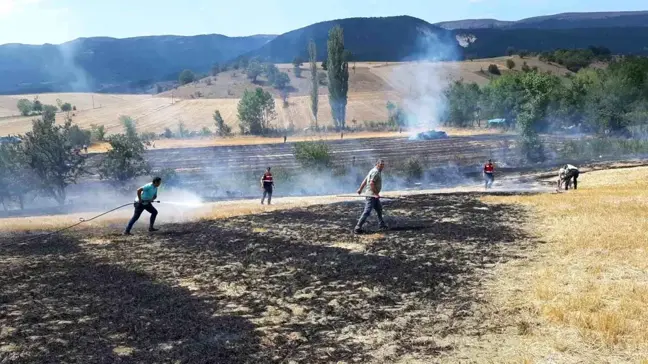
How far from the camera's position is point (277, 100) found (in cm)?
12219

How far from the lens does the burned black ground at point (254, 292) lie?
9180 mm

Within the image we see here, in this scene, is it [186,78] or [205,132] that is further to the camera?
[186,78]

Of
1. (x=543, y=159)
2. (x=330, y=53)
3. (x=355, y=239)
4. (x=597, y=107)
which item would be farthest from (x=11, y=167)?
(x=597, y=107)

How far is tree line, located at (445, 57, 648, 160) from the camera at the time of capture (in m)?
54.7

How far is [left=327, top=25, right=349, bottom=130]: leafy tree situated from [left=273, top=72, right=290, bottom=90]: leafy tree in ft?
150

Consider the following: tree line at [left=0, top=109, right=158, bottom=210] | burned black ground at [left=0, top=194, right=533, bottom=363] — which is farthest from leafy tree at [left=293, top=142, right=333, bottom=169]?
burned black ground at [left=0, top=194, right=533, bottom=363]

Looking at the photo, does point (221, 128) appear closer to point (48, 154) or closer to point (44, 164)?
point (48, 154)

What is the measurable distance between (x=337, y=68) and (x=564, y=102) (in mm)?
35390

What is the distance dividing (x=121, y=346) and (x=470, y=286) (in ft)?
23.9

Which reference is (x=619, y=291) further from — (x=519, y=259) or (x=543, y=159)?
(x=543, y=159)

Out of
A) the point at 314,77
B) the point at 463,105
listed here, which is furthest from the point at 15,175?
the point at 463,105

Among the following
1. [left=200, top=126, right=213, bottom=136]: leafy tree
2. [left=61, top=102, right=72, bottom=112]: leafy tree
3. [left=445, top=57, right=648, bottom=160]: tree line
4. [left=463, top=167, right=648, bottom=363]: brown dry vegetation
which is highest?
[left=61, top=102, right=72, bottom=112]: leafy tree

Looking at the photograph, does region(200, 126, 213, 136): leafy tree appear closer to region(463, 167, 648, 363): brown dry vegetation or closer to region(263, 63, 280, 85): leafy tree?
region(263, 63, 280, 85): leafy tree

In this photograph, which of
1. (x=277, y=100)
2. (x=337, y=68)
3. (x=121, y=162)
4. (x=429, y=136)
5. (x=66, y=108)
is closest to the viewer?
(x=121, y=162)
